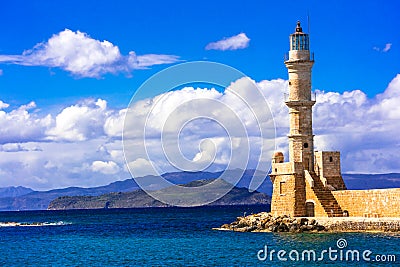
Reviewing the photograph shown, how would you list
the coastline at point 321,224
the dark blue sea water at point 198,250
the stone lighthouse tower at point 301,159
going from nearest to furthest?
the dark blue sea water at point 198,250 < the coastline at point 321,224 < the stone lighthouse tower at point 301,159

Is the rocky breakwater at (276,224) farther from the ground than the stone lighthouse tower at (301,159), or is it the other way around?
the stone lighthouse tower at (301,159)

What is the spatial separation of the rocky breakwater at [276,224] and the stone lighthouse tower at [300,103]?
3.48 m

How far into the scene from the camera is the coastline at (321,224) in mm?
37812

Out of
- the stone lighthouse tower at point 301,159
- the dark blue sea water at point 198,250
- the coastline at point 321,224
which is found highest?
the stone lighthouse tower at point 301,159

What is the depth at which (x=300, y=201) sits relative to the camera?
42.6m

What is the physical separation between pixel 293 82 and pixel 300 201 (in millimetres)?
6846

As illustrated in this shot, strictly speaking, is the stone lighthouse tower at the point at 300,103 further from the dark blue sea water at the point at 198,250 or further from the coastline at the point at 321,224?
the dark blue sea water at the point at 198,250

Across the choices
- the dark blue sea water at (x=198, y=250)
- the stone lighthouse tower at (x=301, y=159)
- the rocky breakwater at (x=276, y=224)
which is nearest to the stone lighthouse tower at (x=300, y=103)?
the stone lighthouse tower at (x=301, y=159)

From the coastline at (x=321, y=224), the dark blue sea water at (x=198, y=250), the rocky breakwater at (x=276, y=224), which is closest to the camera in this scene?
the dark blue sea water at (x=198, y=250)

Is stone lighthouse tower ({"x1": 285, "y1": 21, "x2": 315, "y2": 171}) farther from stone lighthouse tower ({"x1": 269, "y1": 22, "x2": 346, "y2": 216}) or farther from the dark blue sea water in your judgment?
the dark blue sea water

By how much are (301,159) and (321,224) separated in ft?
14.9

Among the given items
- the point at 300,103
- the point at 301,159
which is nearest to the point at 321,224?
the point at 301,159

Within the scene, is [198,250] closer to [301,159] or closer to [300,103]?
[301,159]

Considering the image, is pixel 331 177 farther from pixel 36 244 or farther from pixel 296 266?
pixel 36 244
